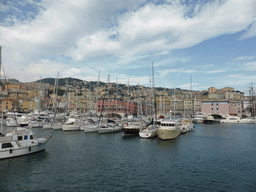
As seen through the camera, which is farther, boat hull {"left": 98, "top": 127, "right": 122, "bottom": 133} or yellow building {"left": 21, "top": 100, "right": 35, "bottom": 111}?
yellow building {"left": 21, "top": 100, "right": 35, "bottom": 111}

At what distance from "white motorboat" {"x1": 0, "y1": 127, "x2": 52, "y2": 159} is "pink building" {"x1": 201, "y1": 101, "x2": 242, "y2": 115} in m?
134

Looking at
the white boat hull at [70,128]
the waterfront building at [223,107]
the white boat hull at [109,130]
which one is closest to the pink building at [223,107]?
the waterfront building at [223,107]

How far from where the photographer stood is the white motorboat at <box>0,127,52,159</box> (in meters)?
22.9

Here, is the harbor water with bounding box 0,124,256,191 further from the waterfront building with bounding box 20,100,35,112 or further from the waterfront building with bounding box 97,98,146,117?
the waterfront building with bounding box 20,100,35,112

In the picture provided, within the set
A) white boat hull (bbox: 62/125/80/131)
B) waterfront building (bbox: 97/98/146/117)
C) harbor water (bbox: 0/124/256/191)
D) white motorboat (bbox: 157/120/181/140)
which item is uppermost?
waterfront building (bbox: 97/98/146/117)

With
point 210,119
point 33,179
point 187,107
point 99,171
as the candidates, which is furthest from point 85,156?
point 187,107

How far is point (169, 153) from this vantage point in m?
27.5

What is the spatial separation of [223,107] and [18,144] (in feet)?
471

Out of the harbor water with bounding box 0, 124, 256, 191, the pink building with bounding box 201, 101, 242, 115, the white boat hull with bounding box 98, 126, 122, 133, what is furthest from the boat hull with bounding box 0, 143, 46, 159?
the pink building with bounding box 201, 101, 242, 115

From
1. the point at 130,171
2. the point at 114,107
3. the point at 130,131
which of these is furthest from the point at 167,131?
the point at 114,107

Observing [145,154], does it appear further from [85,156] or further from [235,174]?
[235,174]

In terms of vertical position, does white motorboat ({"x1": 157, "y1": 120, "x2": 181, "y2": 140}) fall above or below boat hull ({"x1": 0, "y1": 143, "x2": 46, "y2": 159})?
above

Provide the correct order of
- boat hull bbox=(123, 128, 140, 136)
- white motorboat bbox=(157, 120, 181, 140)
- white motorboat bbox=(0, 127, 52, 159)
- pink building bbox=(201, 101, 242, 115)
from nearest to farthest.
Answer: white motorboat bbox=(0, 127, 52, 159) → white motorboat bbox=(157, 120, 181, 140) → boat hull bbox=(123, 128, 140, 136) → pink building bbox=(201, 101, 242, 115)

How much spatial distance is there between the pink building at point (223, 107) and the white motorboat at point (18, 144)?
440ft
